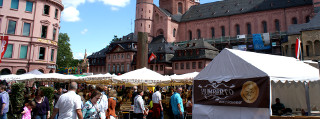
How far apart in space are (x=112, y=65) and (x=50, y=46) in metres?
24.0

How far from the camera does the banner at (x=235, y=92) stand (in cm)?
786

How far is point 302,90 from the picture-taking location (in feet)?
38.6

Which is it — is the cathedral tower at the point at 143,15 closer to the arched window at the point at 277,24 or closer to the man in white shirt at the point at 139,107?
the arched window at the point at 277,24

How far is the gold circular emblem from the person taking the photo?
8031mm

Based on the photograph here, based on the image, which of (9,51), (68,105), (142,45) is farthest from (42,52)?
(68,105)

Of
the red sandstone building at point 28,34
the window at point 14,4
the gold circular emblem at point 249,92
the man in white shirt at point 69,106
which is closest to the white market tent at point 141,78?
the gold circular emblem at point 249,92

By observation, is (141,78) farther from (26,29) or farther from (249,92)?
(26,29)

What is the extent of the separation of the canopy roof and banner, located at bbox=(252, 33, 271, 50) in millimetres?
41817

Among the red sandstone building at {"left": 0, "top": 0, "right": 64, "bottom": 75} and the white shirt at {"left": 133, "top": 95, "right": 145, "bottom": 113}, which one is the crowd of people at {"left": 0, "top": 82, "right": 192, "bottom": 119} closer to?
the white shirt at {"left": 133, "top": 95, "right": 145, "bottom": 113}

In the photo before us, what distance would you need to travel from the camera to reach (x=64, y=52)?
68000 mm

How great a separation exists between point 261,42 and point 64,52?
5108cm

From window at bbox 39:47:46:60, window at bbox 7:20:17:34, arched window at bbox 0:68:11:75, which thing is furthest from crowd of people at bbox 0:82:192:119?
window at bbox 39:47:46:60

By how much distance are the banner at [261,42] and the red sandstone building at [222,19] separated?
1087 mm

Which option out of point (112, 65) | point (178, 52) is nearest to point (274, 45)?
point (178, 52)
